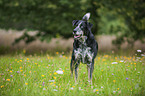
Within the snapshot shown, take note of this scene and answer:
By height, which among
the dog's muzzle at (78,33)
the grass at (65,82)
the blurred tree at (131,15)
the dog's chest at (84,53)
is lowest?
the grass at (65,82)

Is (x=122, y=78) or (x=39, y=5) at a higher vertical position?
(x=39, y=5)

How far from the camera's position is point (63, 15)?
1032 cm

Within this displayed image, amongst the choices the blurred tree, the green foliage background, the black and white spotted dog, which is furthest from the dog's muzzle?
the blurred tree

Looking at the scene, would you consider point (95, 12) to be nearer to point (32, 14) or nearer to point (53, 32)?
point (53, 32)

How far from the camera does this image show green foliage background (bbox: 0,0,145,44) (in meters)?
10.3

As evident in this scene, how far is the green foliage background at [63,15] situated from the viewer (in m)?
10.3

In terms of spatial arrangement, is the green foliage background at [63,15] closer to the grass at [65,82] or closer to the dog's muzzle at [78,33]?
the grass at [65,82]

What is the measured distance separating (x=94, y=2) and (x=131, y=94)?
22.9 ft

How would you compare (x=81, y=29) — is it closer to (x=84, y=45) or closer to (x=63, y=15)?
(x=84, y=45)

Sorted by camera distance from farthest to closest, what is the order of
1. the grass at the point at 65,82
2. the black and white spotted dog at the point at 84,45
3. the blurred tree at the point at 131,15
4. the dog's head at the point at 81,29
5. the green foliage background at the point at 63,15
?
the blurred tree at the point at 131,15 < the green foliage background at the point at 63,15 < the black and white spotted dog at the point at 84,45 < the dog's head at the point at 81,29 < the grass at the point at 65,82

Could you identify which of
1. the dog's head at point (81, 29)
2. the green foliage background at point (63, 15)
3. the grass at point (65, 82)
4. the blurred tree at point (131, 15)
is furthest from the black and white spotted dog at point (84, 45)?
the blurred tree at point (131, 15)

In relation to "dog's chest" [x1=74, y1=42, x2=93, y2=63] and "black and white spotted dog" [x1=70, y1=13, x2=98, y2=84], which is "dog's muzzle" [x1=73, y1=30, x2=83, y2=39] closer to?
"black and white spotted dog" [x1=70, y1=13, x2=98, y2=84]

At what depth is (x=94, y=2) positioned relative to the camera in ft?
31.9

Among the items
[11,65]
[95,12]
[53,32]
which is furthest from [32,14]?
[11,65]
